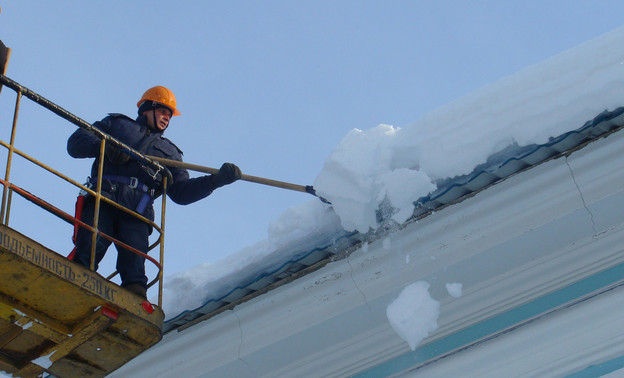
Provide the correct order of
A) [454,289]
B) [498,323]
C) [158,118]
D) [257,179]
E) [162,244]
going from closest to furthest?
[498,323] → [454,289] → [162,244] → [257,179] → [158,118]

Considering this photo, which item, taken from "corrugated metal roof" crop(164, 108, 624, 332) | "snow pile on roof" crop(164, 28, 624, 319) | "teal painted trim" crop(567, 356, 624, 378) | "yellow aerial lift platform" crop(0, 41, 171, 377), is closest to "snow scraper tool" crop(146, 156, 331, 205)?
"yellow aerial lift platform" crop(0, 41, 171, 377)

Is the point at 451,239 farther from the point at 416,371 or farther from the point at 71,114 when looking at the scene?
the point at 71,114

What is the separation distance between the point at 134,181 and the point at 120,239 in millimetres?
397

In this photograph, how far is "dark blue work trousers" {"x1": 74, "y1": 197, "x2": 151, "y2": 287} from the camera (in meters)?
5.18

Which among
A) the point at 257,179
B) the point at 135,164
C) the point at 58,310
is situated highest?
the point at 135,164

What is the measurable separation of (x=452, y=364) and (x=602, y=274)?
0.92m

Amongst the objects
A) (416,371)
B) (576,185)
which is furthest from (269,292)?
(576,185)

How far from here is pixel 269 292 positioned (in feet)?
17.1

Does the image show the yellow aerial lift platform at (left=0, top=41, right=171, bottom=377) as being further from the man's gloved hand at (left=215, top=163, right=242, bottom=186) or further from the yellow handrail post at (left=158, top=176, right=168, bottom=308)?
the man's gloved hand at (left=215, top=163, right=242, bottom=186)

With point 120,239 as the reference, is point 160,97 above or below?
A: above

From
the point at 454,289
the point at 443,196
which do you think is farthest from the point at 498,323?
the point at 443,196

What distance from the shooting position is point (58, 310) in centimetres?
466

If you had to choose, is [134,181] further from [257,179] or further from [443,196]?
[443,196]

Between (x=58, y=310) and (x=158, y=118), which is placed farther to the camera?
(x=158, y=118)
